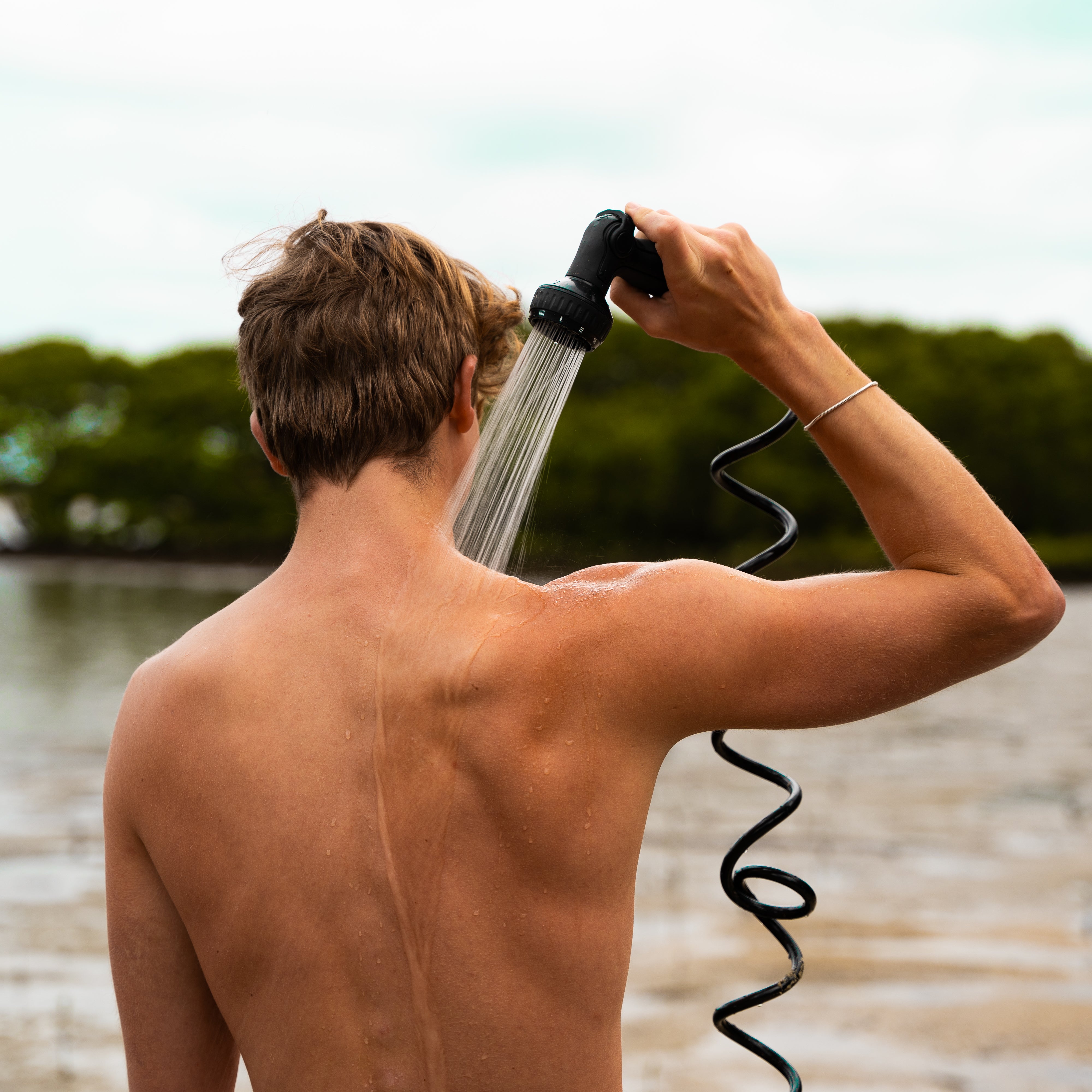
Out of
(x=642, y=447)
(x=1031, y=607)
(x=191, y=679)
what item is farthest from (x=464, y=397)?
(x=642, y=447)

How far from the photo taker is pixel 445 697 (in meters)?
1.66

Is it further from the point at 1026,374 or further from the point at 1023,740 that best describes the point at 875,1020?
the point at 1026,374

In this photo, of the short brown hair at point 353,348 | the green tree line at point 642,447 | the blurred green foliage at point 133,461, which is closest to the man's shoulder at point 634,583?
the short brown hair at point 353,348

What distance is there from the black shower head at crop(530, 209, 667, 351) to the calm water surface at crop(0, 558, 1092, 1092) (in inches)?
157

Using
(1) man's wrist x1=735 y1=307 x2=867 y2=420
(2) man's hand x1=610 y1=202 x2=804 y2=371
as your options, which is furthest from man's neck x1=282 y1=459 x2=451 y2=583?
(1) man's wrist x1=735 y1=307 x2=867 y2=420

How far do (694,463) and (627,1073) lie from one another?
34520mm

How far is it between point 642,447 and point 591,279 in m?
38.2

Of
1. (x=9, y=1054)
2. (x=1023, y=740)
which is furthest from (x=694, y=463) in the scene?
(x=9, y=1054)

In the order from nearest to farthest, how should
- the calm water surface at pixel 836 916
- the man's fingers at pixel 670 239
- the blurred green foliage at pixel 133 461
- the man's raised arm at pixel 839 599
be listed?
the man's raised arm at pixel 839 599, the man's fingers at pixel 670 239, the calm water surface at pixel 836 916, the blurred green foliage at pixel 133 461

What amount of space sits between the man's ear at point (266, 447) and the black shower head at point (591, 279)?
450 millimetres

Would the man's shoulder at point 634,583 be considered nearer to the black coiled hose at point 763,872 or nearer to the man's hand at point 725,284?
the man's hand at point 725,284

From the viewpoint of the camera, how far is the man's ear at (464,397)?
1.79m

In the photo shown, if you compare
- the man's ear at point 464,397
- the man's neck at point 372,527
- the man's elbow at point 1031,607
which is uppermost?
→ the man's ear at point 464,397

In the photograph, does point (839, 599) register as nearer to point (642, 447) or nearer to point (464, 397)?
point (464, 397)
